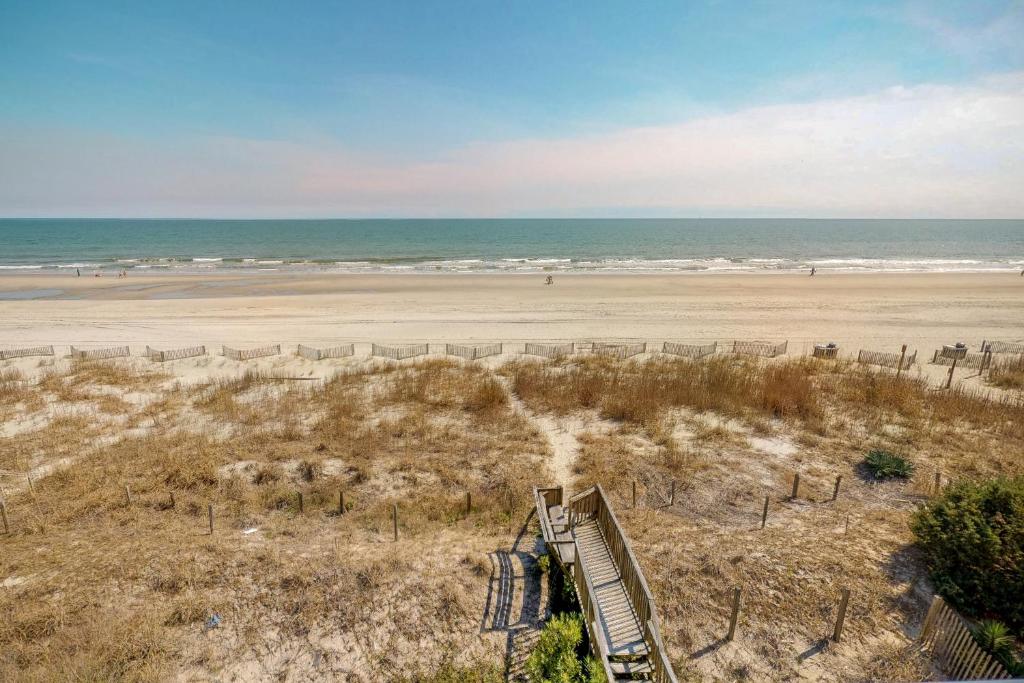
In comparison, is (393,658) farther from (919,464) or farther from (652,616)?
(919,464)

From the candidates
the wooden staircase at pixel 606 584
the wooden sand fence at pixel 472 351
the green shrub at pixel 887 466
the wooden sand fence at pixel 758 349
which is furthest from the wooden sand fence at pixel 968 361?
the wooden staircase at pixel 606 584

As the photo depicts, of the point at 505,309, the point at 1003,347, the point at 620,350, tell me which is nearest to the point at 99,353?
the point at 505,309

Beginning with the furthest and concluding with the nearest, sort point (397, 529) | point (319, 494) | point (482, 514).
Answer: point (319, 494) < point (482, 514) < point (397, 529)

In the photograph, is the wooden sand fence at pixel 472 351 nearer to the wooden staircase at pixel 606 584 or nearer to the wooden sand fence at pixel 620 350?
the wooden sand fence at pixel 620 350

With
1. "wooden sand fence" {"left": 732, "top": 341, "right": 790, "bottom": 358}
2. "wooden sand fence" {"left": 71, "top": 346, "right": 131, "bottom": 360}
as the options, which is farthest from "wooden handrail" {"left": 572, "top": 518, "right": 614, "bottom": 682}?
"wooden sand fence" {"left": 71, "top": 346, "right": 131, "bottom": 360}

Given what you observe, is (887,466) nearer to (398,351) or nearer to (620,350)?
(620,350)

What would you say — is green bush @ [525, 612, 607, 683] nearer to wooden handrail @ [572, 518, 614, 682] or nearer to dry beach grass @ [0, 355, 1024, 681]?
wooden handrail @ [572, 518, 614, 682]

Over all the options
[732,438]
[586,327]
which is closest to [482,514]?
[732,438]
